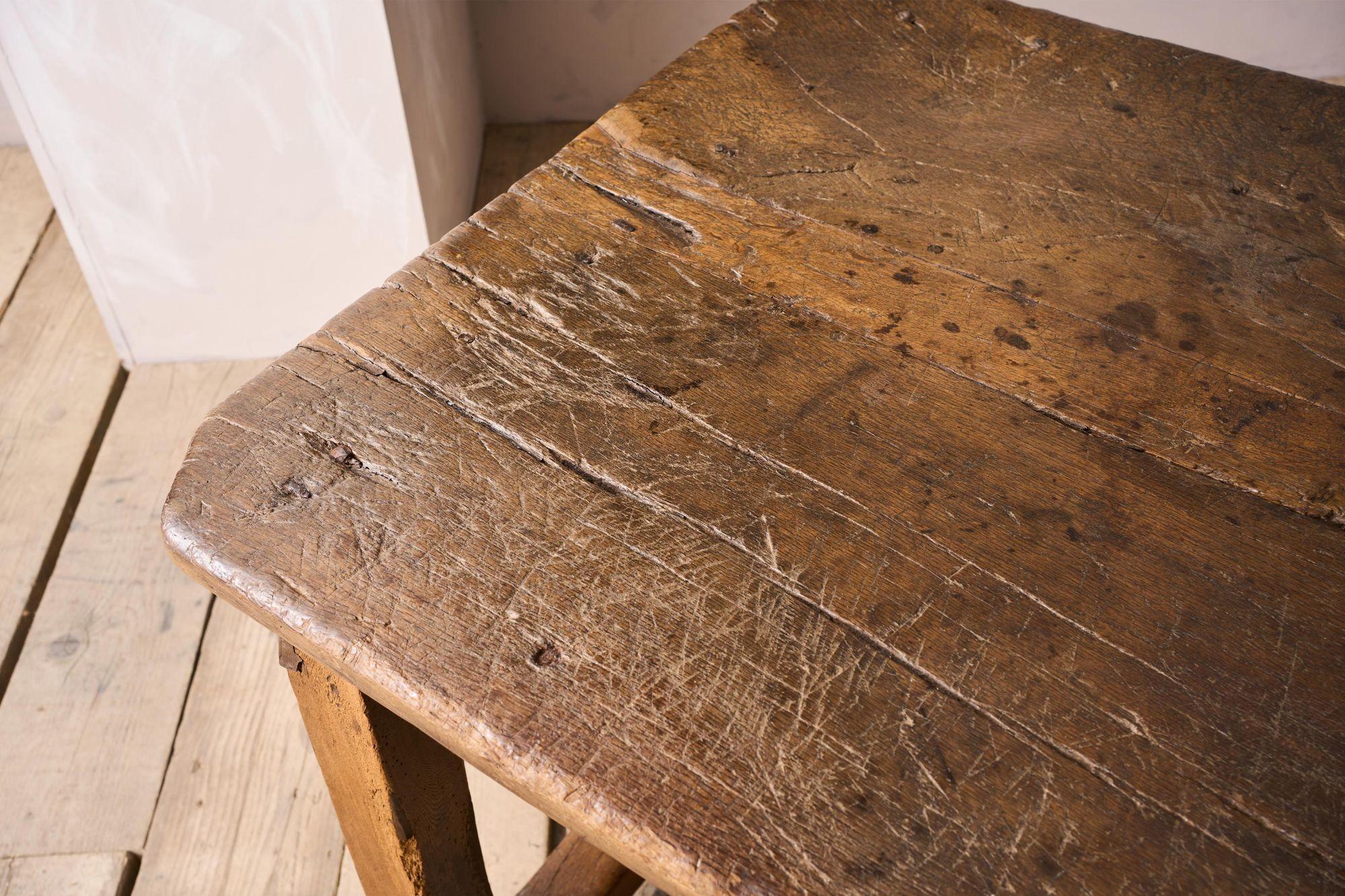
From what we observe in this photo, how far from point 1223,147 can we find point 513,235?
0.59 m

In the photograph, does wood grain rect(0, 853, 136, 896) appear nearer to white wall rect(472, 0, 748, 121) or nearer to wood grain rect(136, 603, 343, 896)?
wood grain rect(136, 603, 343, 896)

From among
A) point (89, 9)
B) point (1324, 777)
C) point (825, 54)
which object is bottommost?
point (89, 9)

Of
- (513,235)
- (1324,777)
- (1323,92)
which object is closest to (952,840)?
(1324,777)

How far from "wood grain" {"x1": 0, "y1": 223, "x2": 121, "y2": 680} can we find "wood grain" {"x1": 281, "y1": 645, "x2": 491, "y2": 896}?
0.86 metres

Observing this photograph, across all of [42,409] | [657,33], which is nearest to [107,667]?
[42,409]

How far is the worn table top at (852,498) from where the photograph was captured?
49 cm


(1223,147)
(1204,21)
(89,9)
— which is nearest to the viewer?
(1223,147)

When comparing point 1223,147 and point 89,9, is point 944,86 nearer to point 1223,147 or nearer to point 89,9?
point 1223,147

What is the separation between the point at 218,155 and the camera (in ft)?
5.02

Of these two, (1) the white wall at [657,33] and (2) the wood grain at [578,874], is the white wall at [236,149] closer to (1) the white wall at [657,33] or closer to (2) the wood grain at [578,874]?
(1) the white wall at [657,33]

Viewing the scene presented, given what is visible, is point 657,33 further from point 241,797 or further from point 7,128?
point 241,797

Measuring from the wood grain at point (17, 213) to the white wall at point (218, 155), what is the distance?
0.41 metres

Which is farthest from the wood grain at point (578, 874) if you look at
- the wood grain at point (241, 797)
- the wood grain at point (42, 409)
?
the wood grain at point (42, 409)

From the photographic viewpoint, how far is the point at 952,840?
47 cm
